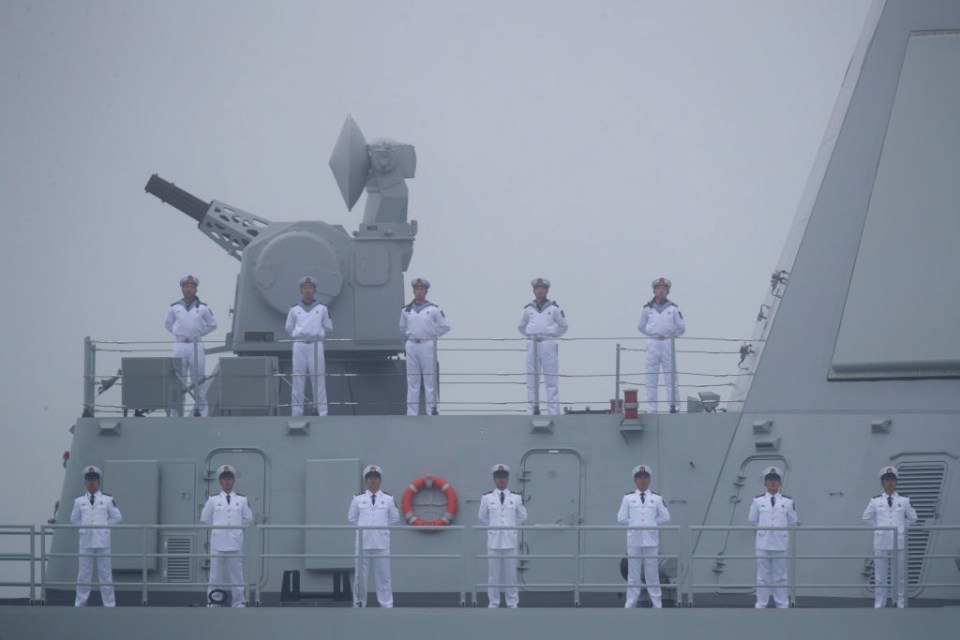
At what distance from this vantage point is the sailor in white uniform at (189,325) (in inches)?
653

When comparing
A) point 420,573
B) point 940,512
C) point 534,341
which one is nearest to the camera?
point 940,512

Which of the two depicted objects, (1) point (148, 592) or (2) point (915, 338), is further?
(1) point (148, 592)

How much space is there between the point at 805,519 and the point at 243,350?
6117 millimetres

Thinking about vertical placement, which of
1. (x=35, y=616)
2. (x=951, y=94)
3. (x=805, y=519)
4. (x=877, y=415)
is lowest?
(x=35, y=616)

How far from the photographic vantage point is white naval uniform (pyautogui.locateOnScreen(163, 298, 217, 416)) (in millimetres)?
16578

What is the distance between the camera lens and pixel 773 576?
46.3 feet

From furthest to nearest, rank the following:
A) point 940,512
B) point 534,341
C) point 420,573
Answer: point 534,341 < point 420,573 < point 940,512

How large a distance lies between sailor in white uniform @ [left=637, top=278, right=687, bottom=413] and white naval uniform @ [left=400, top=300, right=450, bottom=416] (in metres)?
2.02

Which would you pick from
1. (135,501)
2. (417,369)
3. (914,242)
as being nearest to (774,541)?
(914,242)

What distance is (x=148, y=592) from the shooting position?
50.7ft

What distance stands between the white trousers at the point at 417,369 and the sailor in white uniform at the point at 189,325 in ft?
6.76

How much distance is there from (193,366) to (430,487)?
9.41 ft

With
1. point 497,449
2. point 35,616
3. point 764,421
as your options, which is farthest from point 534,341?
point 35,616

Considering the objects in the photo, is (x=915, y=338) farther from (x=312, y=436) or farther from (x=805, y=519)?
(x=312, y=436)
